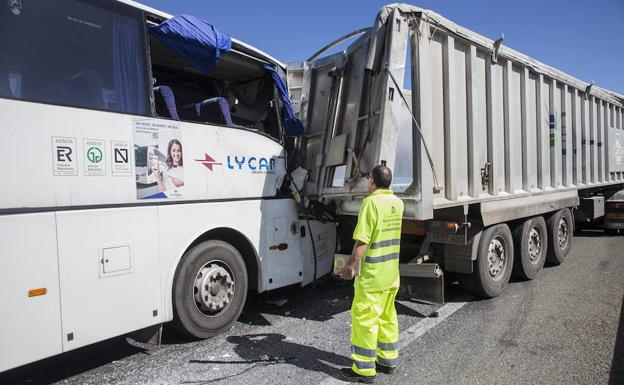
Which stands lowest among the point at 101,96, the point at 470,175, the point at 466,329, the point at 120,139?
the point at 466,329

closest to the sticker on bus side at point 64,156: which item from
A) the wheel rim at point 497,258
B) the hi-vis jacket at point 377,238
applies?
the hi-vis jacket at point 377,238

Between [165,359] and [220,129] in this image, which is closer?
[165,359]

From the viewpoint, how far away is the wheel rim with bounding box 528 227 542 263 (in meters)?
6.40

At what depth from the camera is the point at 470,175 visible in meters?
5.09

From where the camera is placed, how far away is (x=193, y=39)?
386 cm

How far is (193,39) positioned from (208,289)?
2.17m

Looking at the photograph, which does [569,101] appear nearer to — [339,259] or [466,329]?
[466,329]

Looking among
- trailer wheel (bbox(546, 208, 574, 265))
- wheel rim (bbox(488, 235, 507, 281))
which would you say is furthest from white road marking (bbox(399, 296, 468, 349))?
trailer wheel (bbox(546, 208, 574, 265))

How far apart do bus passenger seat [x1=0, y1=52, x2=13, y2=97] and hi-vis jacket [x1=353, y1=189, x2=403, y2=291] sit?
8.02ft

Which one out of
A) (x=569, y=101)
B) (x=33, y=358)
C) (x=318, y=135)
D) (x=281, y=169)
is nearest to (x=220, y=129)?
(x=281, y=169)

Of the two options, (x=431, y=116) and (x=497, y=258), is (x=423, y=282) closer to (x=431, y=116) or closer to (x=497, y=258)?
(x=497, y=258)

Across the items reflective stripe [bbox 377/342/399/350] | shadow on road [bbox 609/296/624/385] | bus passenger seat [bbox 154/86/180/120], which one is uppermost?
bus passenger seat [bbox 154/86/180/120]

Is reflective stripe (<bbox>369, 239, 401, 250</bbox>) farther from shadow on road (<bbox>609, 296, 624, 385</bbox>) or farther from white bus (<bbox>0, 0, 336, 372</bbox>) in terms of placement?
shadow on road (<bbox>609, 296, 624, 385</bbox>)

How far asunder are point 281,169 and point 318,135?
2.17 feet
